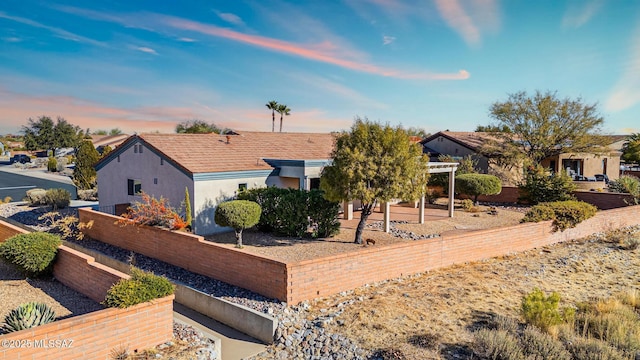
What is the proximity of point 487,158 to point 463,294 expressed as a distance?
2397cm

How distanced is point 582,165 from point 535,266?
93.6ft

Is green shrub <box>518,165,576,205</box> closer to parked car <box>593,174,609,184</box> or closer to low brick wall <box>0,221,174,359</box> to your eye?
parked car <box>593,174,609,184</box>

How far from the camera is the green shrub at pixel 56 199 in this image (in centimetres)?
2467

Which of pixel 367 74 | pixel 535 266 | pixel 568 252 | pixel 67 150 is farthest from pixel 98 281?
pixel 67 150

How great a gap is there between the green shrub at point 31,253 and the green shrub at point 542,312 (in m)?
13.5

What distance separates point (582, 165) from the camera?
37.4 meters

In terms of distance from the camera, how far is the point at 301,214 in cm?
1664

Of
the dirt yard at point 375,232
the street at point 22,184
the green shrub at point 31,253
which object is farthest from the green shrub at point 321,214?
the street at point 22,184

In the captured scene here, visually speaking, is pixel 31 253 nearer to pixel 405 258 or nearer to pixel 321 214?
pixel 321 214

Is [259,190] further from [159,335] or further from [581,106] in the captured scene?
[581,106]

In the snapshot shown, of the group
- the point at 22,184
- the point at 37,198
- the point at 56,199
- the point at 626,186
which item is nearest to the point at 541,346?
the point at 626,186

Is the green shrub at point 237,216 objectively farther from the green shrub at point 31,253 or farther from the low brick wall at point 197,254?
the green shrub at point 31,253

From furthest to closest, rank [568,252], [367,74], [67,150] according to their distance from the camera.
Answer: [67,150]
[367,74]
[568,252]

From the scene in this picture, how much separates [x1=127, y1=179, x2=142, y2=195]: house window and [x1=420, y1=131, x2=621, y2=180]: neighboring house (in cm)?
2354
